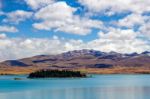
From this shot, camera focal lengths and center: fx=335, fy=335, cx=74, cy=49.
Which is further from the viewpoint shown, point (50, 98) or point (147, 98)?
point (50, 98)

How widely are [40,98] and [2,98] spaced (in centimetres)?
852

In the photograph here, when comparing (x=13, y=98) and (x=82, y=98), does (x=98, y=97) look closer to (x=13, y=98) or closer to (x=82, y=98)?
(x=82, y=98)

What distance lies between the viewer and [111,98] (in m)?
69.8

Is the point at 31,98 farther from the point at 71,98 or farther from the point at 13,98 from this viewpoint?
the point at 71,98

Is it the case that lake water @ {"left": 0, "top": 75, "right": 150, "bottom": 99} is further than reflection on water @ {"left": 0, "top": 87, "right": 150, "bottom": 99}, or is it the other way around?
lake water @ {"left": 0, "top": 75, "right": 150, "bottom": 99}

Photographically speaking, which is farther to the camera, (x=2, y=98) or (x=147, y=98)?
(x=2, y=98)

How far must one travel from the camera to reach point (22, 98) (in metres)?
71.4

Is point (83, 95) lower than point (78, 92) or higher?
lower

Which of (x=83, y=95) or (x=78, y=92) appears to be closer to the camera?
(x=83, y=95)

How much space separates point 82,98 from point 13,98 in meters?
15.0

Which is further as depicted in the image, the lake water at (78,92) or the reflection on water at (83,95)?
the lake water at (78,92)

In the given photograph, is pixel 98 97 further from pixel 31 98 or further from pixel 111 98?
pixel 31 98

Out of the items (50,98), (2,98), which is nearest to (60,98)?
(50,98)

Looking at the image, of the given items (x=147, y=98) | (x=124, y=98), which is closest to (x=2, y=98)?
(x=124, y=98)
